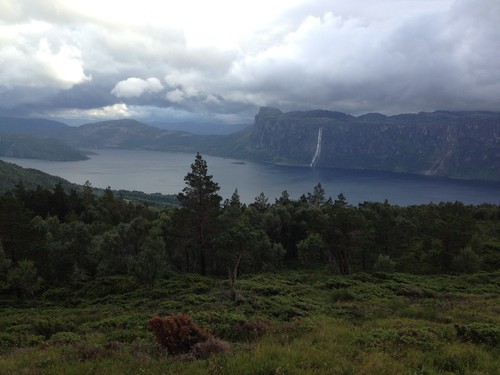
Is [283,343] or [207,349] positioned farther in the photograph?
[283,343]

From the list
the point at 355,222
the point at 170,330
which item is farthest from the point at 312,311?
the point at 355,222

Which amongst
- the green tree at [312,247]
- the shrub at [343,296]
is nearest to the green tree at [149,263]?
the shrub at [343,296]

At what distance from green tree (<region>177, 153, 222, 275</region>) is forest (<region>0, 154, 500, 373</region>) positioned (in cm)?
16

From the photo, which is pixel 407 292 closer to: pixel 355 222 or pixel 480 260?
pixel 355 222

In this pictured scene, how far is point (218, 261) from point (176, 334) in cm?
5100

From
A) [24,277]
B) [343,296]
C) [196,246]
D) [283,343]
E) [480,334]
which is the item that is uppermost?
[480,334]

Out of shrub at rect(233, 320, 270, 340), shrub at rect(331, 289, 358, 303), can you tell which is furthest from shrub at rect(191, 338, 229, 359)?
shrub at rect(331, 289, 358, 303)

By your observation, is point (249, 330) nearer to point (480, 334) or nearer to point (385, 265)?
point (480, 334)

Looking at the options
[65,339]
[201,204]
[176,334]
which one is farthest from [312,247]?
[176,334]

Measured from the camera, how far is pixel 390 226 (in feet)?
239

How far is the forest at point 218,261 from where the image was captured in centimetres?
2979

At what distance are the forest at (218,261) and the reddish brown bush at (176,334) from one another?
4277 millimetres

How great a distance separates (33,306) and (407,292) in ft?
136

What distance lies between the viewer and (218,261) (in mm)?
62844
